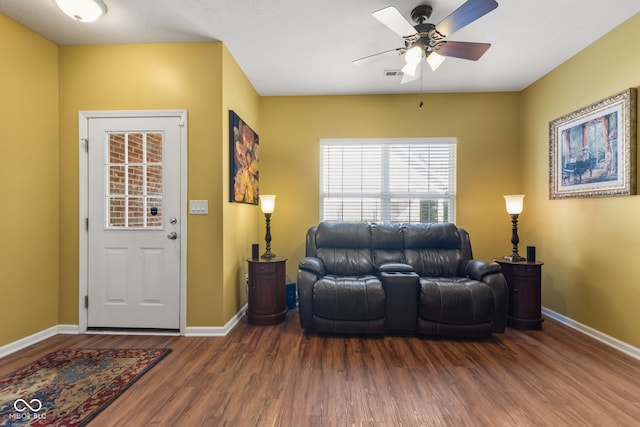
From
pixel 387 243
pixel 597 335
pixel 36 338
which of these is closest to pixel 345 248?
pixel 387 243

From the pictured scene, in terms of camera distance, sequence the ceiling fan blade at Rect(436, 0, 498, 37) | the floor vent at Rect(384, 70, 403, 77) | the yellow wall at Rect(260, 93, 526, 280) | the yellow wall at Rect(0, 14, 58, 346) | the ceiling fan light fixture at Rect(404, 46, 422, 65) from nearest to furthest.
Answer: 1. the ceiling fan blade at Rect(436, 0, 498, 37)
2. the ceiling fan light fixture at Rect(404, 46, 422, 65)
3. the yellow wall at Rect(0, 14, 58, 346)
4. the floor vent at Rect(384, 70, 403, 77)
5. the yellow wall at Rect(260, 93, 526, 280)

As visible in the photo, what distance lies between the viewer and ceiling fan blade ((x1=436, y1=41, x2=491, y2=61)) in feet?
7.49

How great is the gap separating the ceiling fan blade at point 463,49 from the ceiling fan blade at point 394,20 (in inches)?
13.0

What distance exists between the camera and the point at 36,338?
2.63 metres

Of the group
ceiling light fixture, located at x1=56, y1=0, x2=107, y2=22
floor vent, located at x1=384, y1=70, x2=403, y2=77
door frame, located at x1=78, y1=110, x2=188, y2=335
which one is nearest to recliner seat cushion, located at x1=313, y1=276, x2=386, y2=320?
door frame, located at x1=78, y1=110, x2=188, y2=335

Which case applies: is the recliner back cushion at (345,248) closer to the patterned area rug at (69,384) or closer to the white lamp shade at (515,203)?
the white lamp shade at (515,203)

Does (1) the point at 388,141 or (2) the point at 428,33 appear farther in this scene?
(1) the point at 388,141

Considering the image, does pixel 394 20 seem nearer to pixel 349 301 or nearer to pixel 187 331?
pixel 349 301

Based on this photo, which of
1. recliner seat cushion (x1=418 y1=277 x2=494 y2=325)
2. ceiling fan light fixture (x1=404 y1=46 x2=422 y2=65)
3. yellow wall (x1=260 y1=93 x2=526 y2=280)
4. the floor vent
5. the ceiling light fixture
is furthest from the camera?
yellow wall (x1=260 y1=93 x2=526 y2=280)

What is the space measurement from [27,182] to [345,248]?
3.07m

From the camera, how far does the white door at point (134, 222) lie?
2812mm

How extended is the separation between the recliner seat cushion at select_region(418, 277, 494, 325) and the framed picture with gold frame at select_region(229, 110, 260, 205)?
2131mm

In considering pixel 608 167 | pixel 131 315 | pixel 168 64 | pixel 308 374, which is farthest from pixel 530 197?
pixel 131 315

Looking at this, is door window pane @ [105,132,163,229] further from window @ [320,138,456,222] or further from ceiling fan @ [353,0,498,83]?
ceiling fan @ [353,0,498,83]
